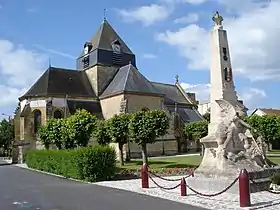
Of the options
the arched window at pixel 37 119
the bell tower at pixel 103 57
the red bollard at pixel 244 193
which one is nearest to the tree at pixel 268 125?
the bell tower at pixel 103 57

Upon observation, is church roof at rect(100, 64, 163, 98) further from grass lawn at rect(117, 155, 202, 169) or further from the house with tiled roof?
the house with tiled roof

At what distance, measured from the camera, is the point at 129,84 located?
4328 cm

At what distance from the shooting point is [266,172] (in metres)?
12.1

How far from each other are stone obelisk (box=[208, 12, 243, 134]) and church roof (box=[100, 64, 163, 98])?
28455mm

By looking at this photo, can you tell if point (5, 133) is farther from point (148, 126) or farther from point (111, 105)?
point (148, 126)

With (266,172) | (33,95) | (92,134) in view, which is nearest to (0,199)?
(266,172)

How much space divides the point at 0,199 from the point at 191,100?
1905 inches

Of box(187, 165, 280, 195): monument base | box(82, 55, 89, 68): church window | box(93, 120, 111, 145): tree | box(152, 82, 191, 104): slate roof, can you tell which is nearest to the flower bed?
box(187, 165, 280, 195): monument base

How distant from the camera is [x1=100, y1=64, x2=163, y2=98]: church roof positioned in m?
42.8

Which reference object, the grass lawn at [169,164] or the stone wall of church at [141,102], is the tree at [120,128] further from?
the stone wall of church at [141,102]

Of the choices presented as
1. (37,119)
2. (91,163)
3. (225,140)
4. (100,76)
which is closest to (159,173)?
(91,163)

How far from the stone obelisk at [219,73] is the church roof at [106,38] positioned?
37.6m

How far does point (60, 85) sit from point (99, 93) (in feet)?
16.3

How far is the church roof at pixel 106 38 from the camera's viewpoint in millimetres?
51213
